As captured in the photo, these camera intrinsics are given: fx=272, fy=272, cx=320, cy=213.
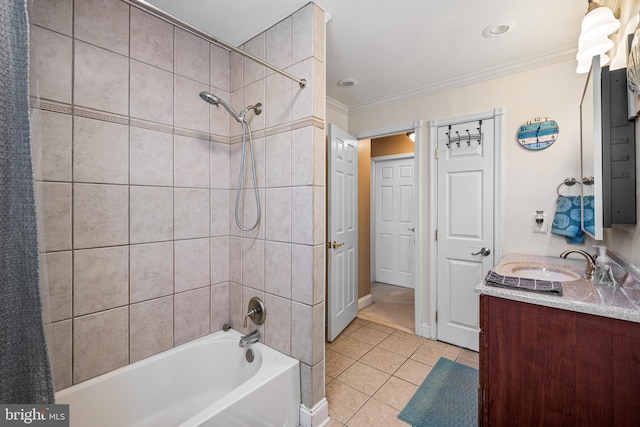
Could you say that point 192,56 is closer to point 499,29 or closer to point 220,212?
point 220,212

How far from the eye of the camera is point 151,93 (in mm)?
1566

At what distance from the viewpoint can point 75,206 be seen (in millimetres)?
1320

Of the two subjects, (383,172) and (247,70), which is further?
(383,172)

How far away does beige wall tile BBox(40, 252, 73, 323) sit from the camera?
4.12ft

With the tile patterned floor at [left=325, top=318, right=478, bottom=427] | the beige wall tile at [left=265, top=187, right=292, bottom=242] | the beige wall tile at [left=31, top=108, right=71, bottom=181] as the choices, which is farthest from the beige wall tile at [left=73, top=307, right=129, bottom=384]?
the tile patterned floor at [left=325, top=318, right=478, bottom=427]

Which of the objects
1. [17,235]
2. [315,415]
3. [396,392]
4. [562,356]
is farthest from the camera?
[396,392]

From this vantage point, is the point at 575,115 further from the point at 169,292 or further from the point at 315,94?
the point at 169,292

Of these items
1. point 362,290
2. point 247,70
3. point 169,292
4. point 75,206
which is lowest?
point 362,290

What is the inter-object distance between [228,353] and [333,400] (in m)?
0.75

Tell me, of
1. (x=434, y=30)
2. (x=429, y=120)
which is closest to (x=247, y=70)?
(x=434, y=30)

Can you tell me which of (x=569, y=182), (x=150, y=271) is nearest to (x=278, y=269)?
(x=150, y=271)

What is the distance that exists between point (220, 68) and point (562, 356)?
Answer: 2439mm

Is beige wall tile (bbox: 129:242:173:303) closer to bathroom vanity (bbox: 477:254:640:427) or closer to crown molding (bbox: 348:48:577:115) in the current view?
bathroom vanity (bbox: 477:254:640:427)

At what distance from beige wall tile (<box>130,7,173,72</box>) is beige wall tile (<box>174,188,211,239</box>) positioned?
76 centimetres
